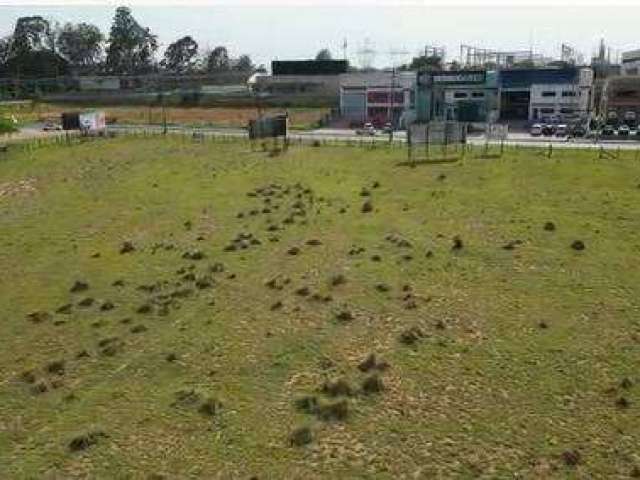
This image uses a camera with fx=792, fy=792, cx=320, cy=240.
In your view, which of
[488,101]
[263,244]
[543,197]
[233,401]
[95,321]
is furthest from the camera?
[488,101]

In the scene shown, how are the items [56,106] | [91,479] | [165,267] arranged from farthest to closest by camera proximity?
[56,106] → [165,267] → [91,479]

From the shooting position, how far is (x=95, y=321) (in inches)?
1270

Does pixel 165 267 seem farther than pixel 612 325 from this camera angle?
Yes

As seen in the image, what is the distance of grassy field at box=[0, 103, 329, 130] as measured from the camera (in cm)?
12656

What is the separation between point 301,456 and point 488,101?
104656 millimetres

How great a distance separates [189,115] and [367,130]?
161 ft

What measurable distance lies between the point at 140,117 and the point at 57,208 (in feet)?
289

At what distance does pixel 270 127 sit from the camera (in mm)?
84562

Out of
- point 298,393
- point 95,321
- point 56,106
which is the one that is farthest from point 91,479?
point 56,106

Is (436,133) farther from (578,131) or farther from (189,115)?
(189,115)

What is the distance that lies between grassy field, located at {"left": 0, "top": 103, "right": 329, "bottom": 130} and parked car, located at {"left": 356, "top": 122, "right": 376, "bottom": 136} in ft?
29.7

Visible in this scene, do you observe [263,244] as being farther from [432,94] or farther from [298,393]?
[432,94]

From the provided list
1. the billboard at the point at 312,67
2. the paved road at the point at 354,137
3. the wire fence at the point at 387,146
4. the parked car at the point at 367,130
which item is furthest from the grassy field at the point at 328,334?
the billboard at the point at 312,67

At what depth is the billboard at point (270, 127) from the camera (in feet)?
275
